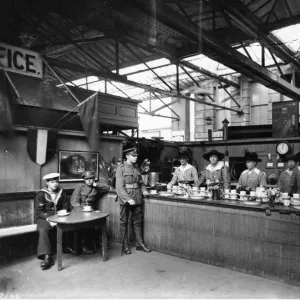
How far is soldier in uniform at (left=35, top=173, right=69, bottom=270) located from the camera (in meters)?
4.97

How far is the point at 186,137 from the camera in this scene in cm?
1897

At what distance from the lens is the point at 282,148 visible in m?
10.0

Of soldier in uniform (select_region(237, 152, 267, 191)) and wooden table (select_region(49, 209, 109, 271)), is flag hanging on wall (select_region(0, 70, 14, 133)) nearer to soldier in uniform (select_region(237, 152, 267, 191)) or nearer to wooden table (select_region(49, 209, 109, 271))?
wooden table (select_region(49, 209, 109, 271))

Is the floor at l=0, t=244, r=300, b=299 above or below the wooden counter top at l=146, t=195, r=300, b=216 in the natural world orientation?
below

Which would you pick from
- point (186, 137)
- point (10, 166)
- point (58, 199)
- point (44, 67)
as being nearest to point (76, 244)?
point (58, 199)

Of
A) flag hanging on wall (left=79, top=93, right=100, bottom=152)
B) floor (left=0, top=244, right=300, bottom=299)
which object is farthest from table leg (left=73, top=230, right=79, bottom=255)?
flag hanging on wall (left=79, top=93, right=100, bottom=152)

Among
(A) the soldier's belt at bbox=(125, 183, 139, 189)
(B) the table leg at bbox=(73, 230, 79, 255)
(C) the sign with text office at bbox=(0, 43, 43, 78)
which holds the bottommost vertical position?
(B) the table leg at bbox=(73, 230, 79, 255)

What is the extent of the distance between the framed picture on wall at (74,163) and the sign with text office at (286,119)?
769cm

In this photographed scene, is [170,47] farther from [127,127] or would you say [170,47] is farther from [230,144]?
[230,144]

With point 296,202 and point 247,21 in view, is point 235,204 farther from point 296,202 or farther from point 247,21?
point 247,21

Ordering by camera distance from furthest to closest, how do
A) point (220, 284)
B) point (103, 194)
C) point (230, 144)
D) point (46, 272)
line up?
1. point (230, 144)
2. point (103, 194)
3. point (46, 272)
4. point (220, 284)

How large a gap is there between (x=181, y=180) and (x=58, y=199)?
287 centimetres

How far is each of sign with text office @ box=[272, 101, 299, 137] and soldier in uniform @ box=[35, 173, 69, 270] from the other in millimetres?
9021

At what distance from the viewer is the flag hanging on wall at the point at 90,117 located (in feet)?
22.9
